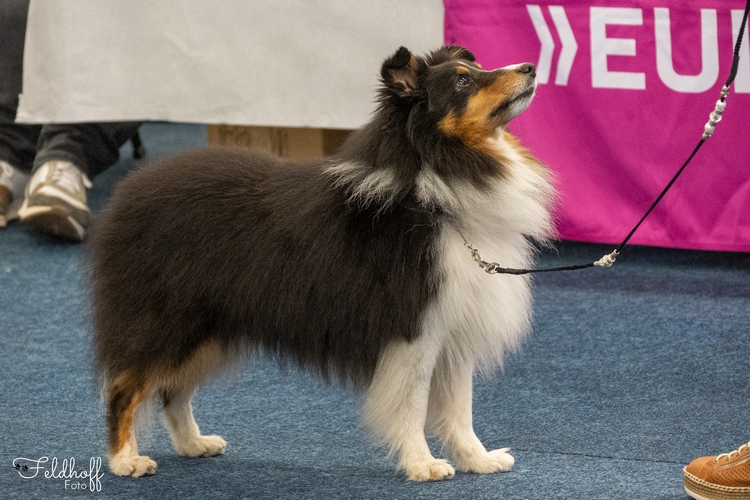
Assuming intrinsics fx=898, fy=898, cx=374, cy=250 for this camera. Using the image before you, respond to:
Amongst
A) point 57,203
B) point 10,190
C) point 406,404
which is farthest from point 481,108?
point 10,190

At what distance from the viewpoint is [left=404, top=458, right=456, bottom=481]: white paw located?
2447 millimetres

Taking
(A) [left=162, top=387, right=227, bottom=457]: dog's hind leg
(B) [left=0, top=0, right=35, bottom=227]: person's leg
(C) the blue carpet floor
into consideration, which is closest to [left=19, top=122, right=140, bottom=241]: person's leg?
(B) [left=0, top=0, right=35, bottom=227]: person's leg

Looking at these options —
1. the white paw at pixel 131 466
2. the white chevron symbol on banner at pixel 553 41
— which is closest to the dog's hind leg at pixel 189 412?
the white paw at pixel 131 466

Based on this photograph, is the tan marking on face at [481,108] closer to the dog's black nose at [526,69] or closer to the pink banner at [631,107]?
the dog's black nose at [526,69]

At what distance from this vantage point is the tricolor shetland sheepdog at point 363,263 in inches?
93.0

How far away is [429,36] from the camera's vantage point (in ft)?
13.8

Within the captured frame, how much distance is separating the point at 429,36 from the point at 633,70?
940mm

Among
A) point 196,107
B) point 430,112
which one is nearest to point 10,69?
point 196,107

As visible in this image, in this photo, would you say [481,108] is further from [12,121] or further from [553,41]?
[12,121]

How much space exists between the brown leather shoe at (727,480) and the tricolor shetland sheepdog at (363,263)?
1.76 feet

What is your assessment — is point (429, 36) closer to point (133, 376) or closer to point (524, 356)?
point (524, 356)

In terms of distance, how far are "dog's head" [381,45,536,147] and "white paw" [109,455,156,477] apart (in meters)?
1.23

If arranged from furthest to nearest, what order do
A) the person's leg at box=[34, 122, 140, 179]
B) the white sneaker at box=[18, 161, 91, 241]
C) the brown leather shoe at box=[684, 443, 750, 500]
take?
the person's leg at box=[34, 122, 140, 179] → the white sneaker at box=[18, 161, 91, 241] → the brown leather shoe at box=[684, 443, 750, 500]

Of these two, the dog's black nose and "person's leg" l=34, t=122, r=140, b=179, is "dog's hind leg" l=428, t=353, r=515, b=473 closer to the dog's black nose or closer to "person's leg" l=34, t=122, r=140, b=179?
the dog's black nose
